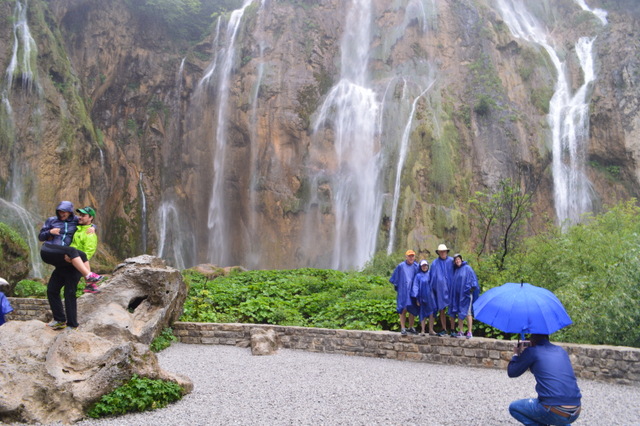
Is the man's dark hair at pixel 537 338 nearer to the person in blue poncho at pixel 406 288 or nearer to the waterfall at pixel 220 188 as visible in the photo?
the person in blue poncho at pixel 406 288

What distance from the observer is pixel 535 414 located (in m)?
3.96

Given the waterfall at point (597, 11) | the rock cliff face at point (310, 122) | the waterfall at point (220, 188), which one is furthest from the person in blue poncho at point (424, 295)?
the waterfall at point (597, 11)

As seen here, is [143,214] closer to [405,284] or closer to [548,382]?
[405,284]

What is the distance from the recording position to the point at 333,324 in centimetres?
1027

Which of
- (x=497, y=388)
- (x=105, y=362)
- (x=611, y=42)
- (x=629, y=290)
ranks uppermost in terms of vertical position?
(x=611, y=42)

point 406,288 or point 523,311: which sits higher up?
point 523,311

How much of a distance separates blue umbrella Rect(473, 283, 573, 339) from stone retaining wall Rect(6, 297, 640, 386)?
12.7ft

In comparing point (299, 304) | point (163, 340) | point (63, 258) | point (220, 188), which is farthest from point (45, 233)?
point (220, 188)

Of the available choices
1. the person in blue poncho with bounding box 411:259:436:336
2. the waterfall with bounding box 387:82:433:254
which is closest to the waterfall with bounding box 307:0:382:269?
the waterfall with bounding box 387:82:433:254

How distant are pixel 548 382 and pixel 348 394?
302 cm

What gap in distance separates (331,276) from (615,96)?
18.0m

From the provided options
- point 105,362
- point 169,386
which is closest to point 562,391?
point 169,386

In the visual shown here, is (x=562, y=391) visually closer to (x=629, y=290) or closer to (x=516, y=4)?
(x=629, y=290)

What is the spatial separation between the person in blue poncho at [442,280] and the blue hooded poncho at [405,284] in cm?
36
